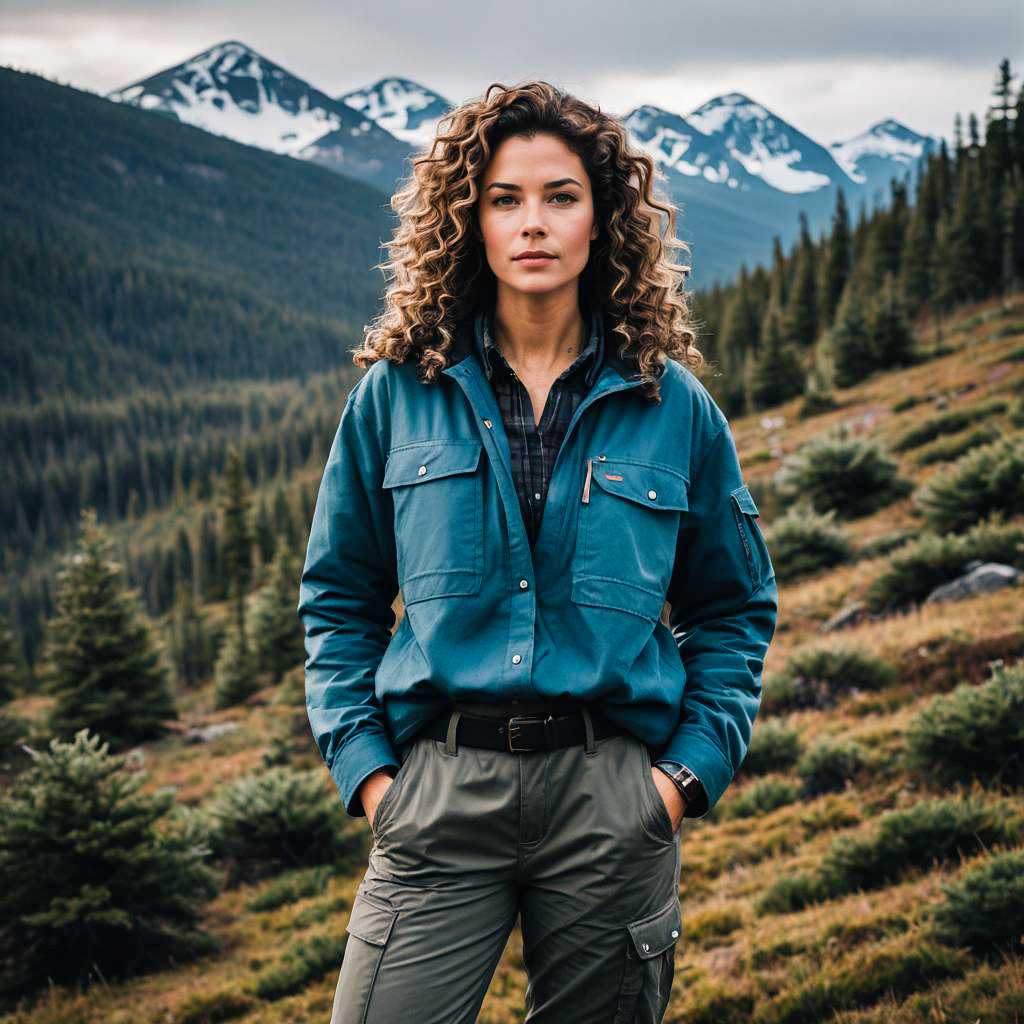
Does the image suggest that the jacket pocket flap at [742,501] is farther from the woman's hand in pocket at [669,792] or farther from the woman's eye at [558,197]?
the woman's eye at [558,197]

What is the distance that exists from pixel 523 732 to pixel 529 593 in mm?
361

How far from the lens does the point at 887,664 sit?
9.45m

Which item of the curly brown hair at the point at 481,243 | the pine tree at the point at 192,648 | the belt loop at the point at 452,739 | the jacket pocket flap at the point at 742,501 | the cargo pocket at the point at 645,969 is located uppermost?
the curly brown hair at the point at 481,243

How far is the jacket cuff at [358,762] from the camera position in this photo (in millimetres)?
2477

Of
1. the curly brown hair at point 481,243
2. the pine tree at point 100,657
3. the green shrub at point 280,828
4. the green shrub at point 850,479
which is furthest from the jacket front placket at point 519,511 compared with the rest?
the pine tree at point 100,657

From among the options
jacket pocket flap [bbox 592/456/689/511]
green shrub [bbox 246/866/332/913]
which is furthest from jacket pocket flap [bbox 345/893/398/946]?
green shrub [bbox 246/866/332/913]

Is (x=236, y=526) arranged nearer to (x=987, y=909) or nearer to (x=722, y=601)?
(x=987, y=909)

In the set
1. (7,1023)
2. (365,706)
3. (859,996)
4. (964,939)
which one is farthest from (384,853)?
(7,1023)

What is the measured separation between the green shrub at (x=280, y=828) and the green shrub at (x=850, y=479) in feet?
41.0

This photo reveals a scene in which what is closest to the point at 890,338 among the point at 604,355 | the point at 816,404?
the point at 816,404

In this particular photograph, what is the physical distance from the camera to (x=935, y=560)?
38.4 ft

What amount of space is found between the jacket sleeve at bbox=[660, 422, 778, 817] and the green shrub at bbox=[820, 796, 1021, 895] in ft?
12.1

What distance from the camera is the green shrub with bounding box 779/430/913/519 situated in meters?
18.9

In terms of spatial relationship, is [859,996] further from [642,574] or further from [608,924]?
[642,574]
